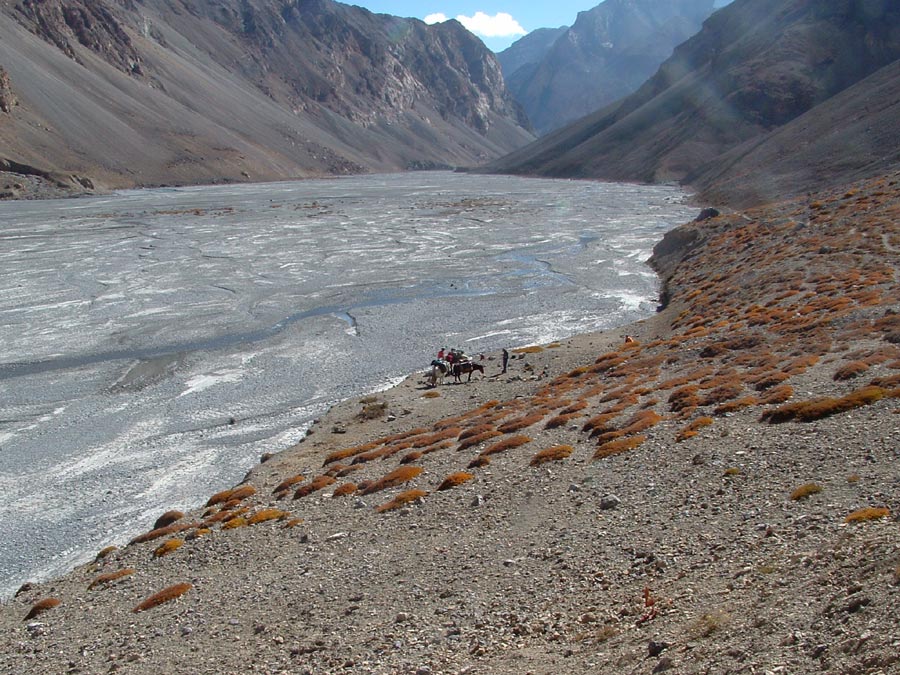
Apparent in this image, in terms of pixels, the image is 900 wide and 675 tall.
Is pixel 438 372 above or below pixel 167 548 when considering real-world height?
below

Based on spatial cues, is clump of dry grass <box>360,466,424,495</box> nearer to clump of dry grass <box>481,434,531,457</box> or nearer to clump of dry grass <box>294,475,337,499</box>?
clump of dry grass <box>294,475,337,499</box>

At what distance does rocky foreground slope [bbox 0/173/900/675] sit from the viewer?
8.29 meters

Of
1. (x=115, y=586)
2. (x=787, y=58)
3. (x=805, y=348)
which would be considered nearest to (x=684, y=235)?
(x=805, y=348)

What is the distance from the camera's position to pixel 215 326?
3800 centimetres

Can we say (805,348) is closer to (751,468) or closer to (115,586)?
(751,468)

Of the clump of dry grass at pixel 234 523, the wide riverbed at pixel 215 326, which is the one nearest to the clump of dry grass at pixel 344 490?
the clump of dry grass at pixel 234 523

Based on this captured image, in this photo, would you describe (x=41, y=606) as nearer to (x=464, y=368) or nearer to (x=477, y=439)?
(x=477, y=439)

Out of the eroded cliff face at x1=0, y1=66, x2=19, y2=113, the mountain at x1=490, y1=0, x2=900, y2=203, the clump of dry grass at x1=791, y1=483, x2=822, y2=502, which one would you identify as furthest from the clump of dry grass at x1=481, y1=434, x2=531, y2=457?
the eroded cliff face at x1=0, y1=66, x2=19, y2=113

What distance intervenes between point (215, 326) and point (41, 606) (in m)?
25.1

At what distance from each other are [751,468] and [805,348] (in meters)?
9.83

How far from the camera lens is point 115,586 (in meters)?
14.1

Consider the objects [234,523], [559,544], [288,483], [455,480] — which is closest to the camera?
[559,544]

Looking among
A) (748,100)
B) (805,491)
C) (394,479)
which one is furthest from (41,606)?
(748,100)

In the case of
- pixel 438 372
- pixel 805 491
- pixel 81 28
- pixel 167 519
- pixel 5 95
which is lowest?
pixel 438 372
